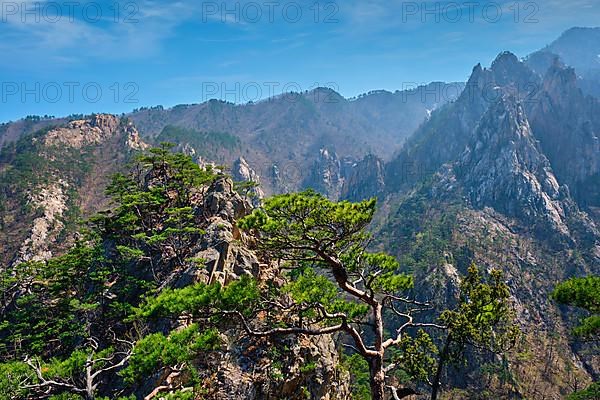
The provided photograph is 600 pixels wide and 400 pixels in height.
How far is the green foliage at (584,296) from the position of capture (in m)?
12.2

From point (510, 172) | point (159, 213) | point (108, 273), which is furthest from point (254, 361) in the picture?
point (510, 172)

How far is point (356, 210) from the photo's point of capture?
9.80 metres

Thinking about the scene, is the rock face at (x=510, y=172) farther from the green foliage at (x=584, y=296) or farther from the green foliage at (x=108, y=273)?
the green foliage at (x=584, y=296)

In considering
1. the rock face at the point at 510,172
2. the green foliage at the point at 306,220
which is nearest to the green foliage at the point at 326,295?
the green foliage at the point at 306,220

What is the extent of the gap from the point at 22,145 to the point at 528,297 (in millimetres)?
169867

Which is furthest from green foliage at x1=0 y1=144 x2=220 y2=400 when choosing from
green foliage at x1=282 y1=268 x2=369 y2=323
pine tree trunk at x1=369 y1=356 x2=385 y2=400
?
pine tree trunk at x1=369 y1=356 x2=385 y2=400

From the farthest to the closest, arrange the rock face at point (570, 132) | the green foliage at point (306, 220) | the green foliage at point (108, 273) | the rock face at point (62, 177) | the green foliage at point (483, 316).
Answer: the rock face at point (570, 132) < the rock face at point (62, 177) < the green foliage at point (108, 273) < the green foliage at point (483, 316) < the green foliage at point (306, 220)

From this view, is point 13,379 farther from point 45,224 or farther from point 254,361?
point 45,224

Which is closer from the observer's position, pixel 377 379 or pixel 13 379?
pixel 377 379

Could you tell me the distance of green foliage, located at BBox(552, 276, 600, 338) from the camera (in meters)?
12.2

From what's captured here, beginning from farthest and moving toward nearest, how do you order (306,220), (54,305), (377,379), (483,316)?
(54,305), (483,316), (377,379), (306,220)

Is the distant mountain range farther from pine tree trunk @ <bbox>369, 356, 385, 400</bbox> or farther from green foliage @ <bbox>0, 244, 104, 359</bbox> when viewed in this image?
pine tree trunk @ <bbox>369, 356, 385, 400</bbox>

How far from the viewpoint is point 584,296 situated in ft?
40.5

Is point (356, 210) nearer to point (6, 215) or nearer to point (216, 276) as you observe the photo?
point (216, 276)
